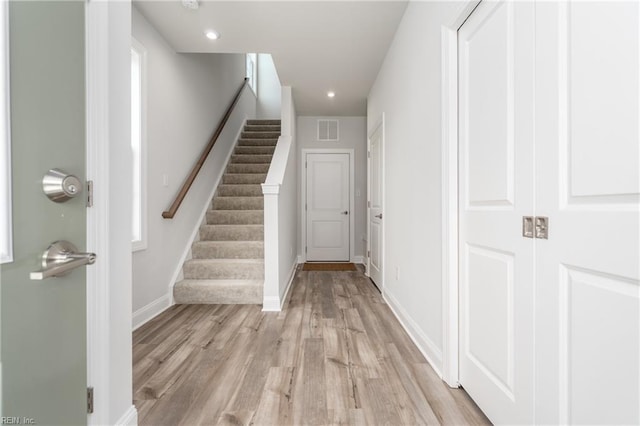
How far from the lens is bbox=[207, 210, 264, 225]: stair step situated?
3.93 metres

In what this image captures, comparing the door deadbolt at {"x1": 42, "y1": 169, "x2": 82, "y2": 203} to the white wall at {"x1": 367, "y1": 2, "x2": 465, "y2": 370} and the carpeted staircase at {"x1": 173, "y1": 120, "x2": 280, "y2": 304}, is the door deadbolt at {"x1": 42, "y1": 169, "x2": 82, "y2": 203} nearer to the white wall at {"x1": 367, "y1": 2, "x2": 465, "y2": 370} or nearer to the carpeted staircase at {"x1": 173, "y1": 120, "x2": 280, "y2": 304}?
the white wall at {"x1": 367, "y1": 2, "x2": 465, "y2": 370}

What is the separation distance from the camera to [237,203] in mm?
4195

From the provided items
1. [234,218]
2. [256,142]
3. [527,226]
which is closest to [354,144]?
[256,142]

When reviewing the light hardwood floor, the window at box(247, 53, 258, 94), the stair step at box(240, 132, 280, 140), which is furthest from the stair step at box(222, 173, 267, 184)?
the window at box(247, 53, 258, 94)

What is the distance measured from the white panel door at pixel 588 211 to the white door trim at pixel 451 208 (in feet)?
1.91

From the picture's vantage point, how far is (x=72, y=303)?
914 millimetres

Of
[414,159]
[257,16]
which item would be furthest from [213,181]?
[414,159]

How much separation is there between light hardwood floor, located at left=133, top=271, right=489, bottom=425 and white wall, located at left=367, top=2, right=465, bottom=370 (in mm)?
277

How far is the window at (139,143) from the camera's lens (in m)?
2.51

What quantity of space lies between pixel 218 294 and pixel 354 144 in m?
3.54

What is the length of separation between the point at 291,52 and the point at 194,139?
147cm

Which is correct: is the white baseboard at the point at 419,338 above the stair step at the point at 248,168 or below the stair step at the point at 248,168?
below

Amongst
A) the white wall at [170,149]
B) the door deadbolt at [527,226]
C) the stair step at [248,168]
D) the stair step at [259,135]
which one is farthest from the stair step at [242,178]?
the door deadbolt at [527,226]

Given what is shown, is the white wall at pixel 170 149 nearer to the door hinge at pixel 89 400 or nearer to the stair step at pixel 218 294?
the stair step at pixel 218 294
